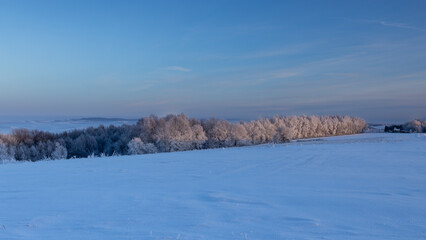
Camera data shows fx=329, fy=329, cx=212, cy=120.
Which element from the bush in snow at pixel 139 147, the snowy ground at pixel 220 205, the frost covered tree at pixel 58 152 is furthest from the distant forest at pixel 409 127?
the snowy ground at pixel 220 205

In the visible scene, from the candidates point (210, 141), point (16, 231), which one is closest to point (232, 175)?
point (16, 231)

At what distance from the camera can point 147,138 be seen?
171ft

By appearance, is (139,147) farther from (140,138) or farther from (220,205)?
(220,205)

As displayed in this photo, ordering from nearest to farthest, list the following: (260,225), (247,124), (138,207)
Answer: (260,225) → (138,207) → (247,124)

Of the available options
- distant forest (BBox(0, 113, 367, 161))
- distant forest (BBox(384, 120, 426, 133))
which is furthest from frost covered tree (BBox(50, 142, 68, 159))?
distant forest (BBox(384, 120, 426, 133))

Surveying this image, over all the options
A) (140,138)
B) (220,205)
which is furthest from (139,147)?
(220,205)

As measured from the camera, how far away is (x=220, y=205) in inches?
271

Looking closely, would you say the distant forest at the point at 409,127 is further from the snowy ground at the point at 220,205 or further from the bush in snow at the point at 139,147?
the snowy ground at the point at 220,205

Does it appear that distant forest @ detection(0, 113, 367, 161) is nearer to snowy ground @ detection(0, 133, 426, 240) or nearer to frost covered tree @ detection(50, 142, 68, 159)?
frost covered tree @ detection(50, 142, 68, 159)

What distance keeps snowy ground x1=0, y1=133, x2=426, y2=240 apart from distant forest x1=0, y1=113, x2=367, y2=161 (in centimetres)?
3727

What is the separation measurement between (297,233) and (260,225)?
653mm

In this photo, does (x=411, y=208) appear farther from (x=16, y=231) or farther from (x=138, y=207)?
(x=16, y=231)

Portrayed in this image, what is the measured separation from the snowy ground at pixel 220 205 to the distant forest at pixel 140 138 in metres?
37.3

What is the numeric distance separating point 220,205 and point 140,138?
152 feet
